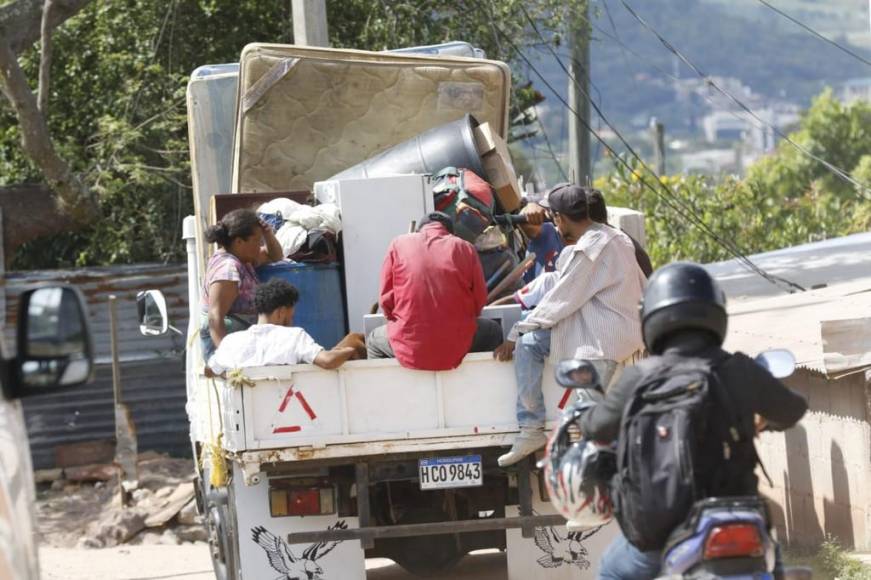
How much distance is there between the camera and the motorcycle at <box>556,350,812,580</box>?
13.4ft

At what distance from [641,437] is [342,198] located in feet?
15.5

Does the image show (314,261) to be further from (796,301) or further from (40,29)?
(40,29)

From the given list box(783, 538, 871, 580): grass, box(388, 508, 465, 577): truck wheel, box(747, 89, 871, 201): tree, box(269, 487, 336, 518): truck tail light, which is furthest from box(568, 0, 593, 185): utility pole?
box(747, 89, 871, 201): tree

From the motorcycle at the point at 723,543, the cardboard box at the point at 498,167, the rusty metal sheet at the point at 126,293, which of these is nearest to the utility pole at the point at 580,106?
the rusty metal sheet at the point at 126,293

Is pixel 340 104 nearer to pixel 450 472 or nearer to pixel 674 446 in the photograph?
pixel 450 472

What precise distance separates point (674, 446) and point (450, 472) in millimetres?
3362

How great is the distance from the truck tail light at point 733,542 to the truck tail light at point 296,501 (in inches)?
149

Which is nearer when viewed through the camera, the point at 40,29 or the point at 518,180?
the point at 518,180

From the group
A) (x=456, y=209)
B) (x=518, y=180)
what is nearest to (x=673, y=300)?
(x=456, y=209)

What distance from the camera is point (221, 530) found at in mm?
8344

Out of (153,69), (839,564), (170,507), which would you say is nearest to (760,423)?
(839,564)

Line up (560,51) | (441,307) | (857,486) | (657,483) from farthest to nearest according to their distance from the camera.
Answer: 1. (560,51)
2. (857,486)
3. (441,307)
4. (657,483)

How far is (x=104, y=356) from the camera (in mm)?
15070

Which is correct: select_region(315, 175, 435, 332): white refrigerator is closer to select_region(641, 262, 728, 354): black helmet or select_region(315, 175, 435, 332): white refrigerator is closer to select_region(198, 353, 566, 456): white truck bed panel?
select_region(198, 353, 566, 456): white truck bed panel
